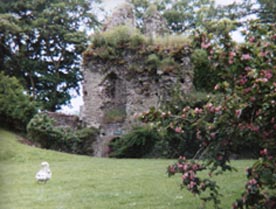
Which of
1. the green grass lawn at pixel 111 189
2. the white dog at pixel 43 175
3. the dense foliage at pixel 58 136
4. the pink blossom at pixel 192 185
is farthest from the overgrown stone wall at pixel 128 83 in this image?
the pink blossom at pixel 192 185

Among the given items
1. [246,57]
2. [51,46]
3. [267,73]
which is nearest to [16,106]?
[51,46]

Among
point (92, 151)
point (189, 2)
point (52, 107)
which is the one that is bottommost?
point (92, 151)

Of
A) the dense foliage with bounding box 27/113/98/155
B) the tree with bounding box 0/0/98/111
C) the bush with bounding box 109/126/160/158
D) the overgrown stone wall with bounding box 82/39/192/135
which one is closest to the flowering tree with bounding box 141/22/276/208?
the bush with bounding box 109/126/160/158

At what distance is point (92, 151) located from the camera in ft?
39.5

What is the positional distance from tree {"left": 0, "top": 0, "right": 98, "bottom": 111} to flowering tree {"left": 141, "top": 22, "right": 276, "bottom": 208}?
12.8m

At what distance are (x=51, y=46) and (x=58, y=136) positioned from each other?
6.16 meters

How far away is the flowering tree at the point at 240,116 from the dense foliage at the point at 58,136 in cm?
918

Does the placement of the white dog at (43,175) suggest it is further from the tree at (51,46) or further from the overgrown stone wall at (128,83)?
the tree at (51,46)

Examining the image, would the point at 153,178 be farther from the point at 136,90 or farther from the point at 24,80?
the point at 24,80

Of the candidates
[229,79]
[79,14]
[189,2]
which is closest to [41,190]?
[229,79]

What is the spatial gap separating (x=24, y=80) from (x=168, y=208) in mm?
13791

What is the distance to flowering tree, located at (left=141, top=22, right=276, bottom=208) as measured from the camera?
2.35m

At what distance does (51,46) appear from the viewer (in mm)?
16766

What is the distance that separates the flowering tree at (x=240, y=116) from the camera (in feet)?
A: 7.72
